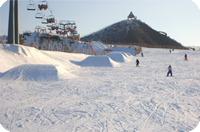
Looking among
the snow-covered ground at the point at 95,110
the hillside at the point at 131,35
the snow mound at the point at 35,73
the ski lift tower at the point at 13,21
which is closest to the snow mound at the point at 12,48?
the ski lift tower at the point at 13,21

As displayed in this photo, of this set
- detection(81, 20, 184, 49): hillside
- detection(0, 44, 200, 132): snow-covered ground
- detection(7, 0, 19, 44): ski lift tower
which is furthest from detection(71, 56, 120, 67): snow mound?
detection(81, 20, 184, 49): hillside

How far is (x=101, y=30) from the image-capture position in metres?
171

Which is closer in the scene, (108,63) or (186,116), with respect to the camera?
(186,116)

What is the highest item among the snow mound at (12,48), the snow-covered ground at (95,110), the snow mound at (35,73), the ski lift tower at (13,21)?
the ski lift tower at (13,21)

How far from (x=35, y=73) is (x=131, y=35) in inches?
5697

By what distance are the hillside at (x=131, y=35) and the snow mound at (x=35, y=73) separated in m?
128

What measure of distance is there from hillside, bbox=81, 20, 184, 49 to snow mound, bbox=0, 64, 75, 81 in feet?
421

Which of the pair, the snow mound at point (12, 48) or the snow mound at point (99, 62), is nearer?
the snow mound at point (12, 48)

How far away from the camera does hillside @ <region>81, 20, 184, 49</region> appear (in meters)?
146

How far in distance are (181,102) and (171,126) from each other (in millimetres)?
3094

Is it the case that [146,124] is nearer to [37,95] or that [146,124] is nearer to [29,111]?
[29,111]

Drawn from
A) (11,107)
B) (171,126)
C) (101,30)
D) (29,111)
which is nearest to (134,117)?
(171,126)

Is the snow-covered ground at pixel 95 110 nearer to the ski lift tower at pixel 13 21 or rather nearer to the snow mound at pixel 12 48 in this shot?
the ski lift tower at pixel 13 21

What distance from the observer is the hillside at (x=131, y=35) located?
14612cm
